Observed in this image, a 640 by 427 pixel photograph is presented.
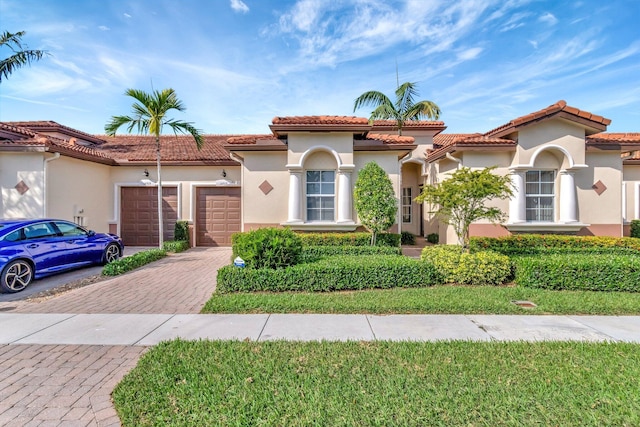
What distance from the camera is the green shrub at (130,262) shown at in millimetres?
8234

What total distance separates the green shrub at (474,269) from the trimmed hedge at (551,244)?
1786mm

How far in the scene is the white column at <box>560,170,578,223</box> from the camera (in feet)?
34.7

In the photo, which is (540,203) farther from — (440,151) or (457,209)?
(457,209)

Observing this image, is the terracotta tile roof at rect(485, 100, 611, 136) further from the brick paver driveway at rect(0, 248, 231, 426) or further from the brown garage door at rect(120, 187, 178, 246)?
the brown garage door at rect(120, 187, 178, 246)

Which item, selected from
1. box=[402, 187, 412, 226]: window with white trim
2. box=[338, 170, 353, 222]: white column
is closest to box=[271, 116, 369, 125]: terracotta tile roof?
box=[338, 170, 353, 222]: white column

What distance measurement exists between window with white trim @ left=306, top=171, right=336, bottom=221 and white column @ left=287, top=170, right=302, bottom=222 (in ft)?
1.45

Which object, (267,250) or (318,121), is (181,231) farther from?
(267,250)

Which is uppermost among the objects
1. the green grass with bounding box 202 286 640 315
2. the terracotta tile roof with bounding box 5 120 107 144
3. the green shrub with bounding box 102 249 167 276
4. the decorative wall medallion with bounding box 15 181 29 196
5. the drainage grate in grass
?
the terracotta tile roof with bounding box 5 120 107 144

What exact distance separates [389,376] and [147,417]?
2.32m

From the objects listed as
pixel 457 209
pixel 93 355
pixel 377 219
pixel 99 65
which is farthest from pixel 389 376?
pixel 99 65

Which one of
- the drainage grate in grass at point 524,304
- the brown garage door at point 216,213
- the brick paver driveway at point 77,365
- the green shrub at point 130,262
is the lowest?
the brick paver driveway at point 77,365

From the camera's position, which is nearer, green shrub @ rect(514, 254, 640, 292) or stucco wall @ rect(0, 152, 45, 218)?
green shrub @ rect(514, 254, 640, 292)

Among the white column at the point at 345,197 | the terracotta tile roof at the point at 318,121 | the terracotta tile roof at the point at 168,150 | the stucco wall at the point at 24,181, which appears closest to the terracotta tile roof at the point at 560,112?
the terracotta tile roof at the point at 318,121

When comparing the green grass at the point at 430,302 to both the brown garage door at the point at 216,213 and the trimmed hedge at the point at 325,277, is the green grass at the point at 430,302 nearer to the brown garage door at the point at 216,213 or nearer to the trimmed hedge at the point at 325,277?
the trimmed hedge at the point at 325,277
